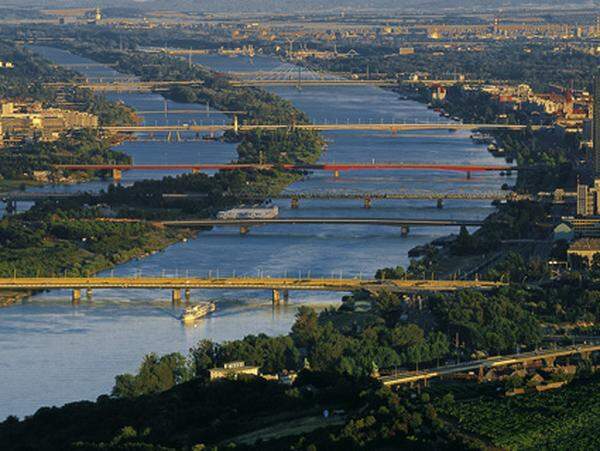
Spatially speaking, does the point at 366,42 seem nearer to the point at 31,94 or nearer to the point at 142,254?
the point at 31,94

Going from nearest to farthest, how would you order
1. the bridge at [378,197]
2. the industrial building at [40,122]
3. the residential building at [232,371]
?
the residential building at [232,371] → the bridge at [378,197] → the industrial building at [40,122]

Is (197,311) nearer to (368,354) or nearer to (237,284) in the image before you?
Answer: (237,284)

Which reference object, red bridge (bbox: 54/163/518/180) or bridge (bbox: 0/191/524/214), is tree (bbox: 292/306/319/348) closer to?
bridge (bbox: 0/191/524/214)

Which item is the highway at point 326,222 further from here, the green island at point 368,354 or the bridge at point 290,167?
the bridge at point 290,167

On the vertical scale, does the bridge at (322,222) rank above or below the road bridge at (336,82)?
above

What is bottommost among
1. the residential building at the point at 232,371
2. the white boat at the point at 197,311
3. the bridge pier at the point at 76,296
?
the bridge pier at the point at 76,296

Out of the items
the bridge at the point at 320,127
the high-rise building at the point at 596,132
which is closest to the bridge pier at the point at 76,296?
the high-rise building at the point at 596,132

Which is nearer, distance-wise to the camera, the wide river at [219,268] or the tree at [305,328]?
the wide river at [219,268]
